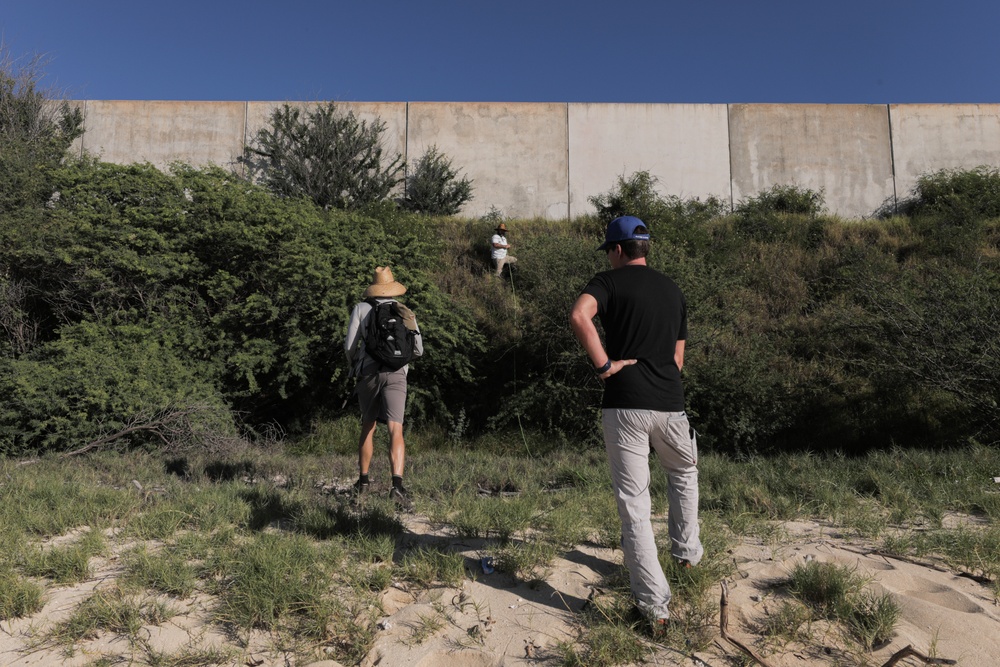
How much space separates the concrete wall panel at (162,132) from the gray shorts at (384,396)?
54.0ft

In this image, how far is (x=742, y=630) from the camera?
9.43 feet

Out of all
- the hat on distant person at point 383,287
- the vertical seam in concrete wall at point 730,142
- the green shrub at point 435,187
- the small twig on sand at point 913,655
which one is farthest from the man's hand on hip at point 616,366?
the vertical seam in concrete wall at point 730,142

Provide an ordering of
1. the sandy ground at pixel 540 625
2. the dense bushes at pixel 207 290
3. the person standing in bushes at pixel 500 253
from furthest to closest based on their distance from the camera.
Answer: the person standing in bushes at pixel 500 253, the dense bushes at pixel 207 290, the sandy ground at pixel 540 625

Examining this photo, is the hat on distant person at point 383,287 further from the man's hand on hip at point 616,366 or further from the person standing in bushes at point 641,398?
the man's hand on hip at point 616,366

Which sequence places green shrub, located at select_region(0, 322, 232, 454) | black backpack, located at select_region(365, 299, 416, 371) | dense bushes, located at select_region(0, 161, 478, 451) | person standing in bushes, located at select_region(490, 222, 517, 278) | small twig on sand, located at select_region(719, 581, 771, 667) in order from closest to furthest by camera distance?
small twig on sand, located at select_region(719, 581, 771, 667)
black backpack, located at select_region(365, 299, 416, 371)
green shrub, located at select_region(0, 322, 232, 454)
dense bushes, located at select_region(0, 161, 478, 451)
person standing in bushes, located at select_region(490, 222, 517, 278)

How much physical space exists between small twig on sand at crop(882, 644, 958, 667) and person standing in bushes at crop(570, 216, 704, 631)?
0.84 m

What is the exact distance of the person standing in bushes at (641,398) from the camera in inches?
114

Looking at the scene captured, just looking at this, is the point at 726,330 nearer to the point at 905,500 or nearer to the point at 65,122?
the point at 905,500

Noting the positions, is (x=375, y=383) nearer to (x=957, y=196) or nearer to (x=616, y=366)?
(x=616, y=366)

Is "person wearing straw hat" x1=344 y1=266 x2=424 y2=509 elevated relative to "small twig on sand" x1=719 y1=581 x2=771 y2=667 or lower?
elevated

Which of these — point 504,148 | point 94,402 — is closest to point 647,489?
point 94,402

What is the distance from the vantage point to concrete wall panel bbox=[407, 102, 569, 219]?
1962 centimetres

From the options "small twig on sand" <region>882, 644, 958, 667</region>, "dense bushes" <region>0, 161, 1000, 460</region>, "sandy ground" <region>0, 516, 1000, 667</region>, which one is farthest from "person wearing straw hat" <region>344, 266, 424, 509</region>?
"dense bushes" <region>0, 161, 1000, 460</region>

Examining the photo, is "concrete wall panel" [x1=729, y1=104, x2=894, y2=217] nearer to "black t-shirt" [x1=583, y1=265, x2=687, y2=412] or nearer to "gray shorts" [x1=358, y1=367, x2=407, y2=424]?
"gray shorts" [x1=358, y1=367, x2=407, y2=424]
